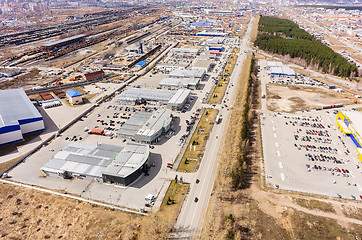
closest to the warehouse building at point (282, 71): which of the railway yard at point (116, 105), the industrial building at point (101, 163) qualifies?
the railway yard at point (116, 105)

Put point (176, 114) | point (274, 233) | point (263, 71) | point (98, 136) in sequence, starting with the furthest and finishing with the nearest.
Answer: point (263, 71)
point (176, 114)
point (98, 136)
point (274, 233)

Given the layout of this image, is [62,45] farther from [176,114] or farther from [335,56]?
[335,56]

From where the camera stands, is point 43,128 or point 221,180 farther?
point 43,128

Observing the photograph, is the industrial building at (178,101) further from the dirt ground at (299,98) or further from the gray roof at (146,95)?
the dirt ground at (299,98)

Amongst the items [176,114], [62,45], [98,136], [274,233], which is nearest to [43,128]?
[98,136]

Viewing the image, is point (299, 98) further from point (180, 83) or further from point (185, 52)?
point (185, 52)
